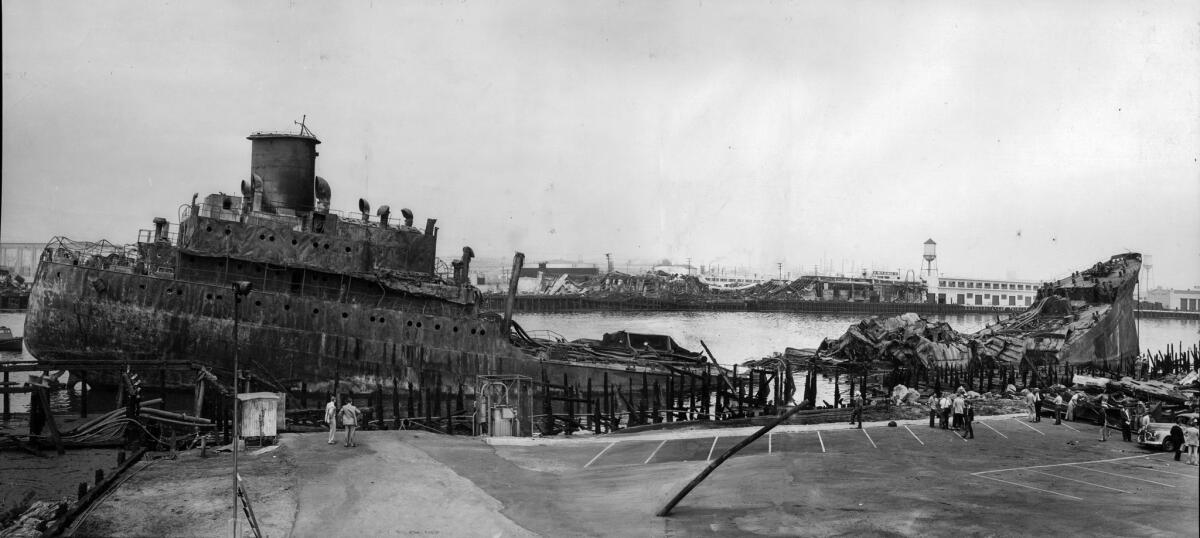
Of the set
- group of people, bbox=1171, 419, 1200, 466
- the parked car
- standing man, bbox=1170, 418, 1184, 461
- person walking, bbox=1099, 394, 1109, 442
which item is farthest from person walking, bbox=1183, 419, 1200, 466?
person walking, bbox=1099, 394, 1109, 442

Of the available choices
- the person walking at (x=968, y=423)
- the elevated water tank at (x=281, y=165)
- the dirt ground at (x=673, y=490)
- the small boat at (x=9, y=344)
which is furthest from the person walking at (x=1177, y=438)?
the small boat at (x=9, y=344)

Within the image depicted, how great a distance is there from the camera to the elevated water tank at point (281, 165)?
33.1 meters

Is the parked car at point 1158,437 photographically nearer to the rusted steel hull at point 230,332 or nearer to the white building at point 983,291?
the rusted steel hull at point 230,332

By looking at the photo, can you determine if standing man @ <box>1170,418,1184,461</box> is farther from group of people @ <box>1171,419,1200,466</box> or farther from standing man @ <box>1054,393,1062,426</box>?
standing man @ <box>1054,393,1062,426</box>

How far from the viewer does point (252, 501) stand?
12.6m

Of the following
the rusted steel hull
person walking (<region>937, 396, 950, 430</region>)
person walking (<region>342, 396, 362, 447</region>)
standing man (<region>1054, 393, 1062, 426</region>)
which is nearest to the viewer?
person walking (<region>342, 396, 362, 447</region>)

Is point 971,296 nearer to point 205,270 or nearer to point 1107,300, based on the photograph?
point 1107,300

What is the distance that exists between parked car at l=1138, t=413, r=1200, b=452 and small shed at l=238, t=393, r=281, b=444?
58.6 feet

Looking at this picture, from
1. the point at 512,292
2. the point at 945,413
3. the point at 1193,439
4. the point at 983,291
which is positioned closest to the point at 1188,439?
the point at 1193,439

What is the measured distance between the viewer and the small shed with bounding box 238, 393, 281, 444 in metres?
16.5

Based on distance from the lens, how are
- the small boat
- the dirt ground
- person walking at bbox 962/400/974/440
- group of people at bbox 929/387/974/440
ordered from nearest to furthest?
the dirt ground < person walking at bbox 962/400/974/440 < group of people at bbox 929/387/974/440 < the small boat

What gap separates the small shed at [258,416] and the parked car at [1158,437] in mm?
17857

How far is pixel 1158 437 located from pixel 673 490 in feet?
36.5

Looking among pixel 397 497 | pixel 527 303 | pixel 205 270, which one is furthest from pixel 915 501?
pixel 527 303
